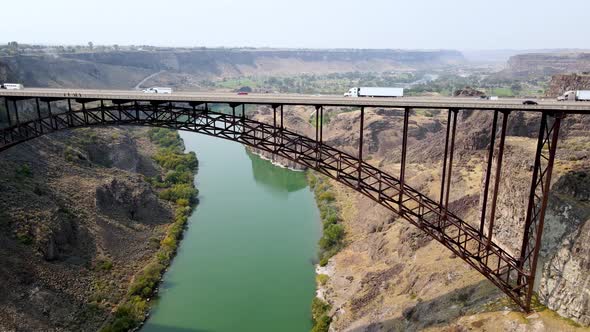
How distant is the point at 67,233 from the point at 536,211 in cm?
2698

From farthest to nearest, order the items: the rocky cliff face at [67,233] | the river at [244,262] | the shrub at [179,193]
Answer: the shrub at [179,193] → the river at [244,262] → the rocky cliff face at [67,233]

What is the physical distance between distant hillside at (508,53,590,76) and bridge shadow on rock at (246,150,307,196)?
121m

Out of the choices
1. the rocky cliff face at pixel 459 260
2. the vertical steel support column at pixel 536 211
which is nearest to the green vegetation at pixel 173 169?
the rocky cliff face at pixel 459 260

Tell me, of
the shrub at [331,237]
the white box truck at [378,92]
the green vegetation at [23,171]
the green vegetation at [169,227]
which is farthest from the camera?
the shrub at [331,237]

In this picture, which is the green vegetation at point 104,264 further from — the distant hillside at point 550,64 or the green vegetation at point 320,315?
the distant hillside at point 550,64

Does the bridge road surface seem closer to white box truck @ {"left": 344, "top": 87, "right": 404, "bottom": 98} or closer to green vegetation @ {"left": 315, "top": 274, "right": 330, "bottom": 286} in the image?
white box truck @ {"left": 344, "top": 87, "right": 404, "bottom": 98}

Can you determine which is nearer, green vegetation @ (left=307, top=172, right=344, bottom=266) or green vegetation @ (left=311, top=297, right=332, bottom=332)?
green vegetation @ (left=311, top=297, right=332, bottom=332)

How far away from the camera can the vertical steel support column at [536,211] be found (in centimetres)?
1600

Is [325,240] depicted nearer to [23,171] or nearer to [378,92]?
[378,92]

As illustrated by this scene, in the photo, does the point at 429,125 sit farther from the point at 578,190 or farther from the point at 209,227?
the point at 578,190

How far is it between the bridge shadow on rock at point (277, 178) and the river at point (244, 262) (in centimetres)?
12

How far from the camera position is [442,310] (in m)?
20.6

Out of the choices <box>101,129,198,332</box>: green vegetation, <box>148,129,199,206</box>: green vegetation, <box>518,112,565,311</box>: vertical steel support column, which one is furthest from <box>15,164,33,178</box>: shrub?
<box>518,112,565,311</box>: vertical steel support column

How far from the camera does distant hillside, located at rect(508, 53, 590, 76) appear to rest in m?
152
